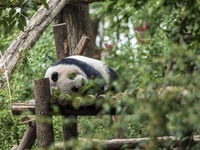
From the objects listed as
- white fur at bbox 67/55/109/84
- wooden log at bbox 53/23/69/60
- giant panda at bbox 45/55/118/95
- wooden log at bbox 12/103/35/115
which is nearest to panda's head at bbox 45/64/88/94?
giant panda at bbox 45/55/118/95

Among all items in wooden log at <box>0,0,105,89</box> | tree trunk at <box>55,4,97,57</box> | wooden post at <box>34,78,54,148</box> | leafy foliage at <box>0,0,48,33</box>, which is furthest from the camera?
tree trunk at <box>55,4,97,57</box>

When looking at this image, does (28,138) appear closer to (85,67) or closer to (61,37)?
(85,67)

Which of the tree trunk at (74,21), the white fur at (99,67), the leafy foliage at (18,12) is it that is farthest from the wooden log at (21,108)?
the tree trunk at (74,21)

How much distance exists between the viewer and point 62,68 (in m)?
3.65

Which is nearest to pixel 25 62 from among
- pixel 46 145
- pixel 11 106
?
pixel 11 106

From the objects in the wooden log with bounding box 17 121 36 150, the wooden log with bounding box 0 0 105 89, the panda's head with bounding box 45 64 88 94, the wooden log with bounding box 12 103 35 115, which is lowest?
the wooden log with bounding box 17 121 36 150

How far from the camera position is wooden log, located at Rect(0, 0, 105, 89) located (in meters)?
4.16

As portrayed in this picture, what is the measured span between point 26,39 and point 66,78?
1081 millimetres

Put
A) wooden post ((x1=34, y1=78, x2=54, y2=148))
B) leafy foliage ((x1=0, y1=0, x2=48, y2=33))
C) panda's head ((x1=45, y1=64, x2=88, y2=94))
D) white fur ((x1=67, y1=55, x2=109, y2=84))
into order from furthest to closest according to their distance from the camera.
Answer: white fur ((x1=67, y1=55, x2=109, y2=84))
panda's head ((x1=45, y1=64, x2=88, y2=94))
wooden post ((x1=34, y1=78, x2=54, y2=148))
leafy foliage ((x1=0, y1=0, x2=48, y2=33))

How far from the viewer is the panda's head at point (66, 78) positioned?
354 centimetres

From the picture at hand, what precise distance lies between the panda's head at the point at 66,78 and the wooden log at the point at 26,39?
0.65 metres

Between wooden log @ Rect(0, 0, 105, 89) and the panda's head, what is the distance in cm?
65

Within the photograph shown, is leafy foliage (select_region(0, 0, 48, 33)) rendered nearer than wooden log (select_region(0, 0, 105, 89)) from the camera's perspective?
Yes

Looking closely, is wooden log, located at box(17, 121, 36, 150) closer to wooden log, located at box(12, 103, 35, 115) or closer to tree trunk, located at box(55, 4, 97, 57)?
wooden log, located at box(12, 103, 35, 115)
